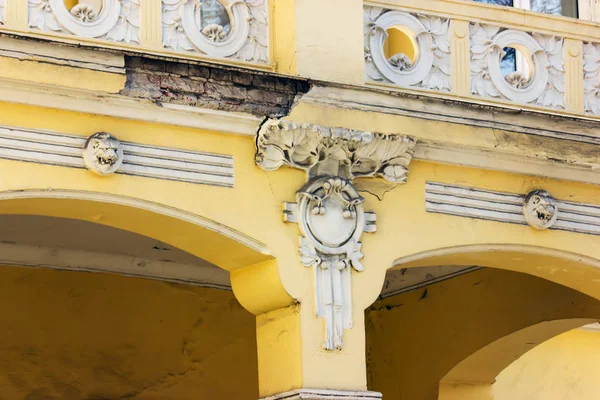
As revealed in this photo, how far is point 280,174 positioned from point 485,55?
1.62 meters

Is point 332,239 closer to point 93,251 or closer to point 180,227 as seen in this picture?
point 180,227

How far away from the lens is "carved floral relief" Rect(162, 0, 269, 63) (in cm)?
708

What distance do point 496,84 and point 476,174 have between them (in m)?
0.61

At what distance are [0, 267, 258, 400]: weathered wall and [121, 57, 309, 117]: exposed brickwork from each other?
2.45m

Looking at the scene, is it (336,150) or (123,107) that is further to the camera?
(336,150)

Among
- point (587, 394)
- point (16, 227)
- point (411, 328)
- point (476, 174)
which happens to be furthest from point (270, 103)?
point (587, 394)

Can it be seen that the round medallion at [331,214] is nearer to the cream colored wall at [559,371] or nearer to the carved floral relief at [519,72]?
the carved floral relief at [519,72]

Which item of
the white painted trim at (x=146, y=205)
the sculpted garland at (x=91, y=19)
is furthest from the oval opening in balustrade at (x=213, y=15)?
the white painted trim at (x=146, y=205)

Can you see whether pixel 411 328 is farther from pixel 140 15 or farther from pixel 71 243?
pixel 140 15

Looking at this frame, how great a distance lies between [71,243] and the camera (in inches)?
345

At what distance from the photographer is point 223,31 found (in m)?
7.18

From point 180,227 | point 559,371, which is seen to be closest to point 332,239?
point 180,227

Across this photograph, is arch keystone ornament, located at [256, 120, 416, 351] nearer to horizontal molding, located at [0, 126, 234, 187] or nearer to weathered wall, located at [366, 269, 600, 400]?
horizontal molding, located at [0, 126, 234, 187]

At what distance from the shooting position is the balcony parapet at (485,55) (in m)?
7.63
